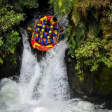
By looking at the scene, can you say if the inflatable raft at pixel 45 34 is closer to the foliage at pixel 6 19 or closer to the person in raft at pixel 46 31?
the person in raft at pixel 46 31

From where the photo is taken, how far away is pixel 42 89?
9188mm

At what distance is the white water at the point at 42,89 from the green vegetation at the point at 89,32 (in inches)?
55.0

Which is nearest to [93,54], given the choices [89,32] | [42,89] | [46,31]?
[89,32]

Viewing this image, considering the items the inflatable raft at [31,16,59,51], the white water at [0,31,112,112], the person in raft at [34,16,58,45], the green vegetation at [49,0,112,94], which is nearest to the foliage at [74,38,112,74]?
the green vegetation at [49,0,112,94]

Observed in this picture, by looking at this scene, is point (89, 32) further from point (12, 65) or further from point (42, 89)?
point (12, 65)

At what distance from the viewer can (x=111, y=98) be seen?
27.3 feet

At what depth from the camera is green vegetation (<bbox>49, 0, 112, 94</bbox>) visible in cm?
699

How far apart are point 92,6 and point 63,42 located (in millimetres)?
3034

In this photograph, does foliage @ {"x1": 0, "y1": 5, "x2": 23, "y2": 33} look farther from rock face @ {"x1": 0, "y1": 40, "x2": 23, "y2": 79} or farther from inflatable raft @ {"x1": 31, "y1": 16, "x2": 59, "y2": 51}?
inflatable raft @ {"x1": 31, "y1": 16, "x2": 59, "y2": 51}

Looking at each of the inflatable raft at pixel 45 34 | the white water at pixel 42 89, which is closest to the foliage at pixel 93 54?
the white water at pixel 42 89

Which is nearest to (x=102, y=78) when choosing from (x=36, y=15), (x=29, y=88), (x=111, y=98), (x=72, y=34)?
(x=111, y=98)

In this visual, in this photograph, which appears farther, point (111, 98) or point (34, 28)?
point (34, 28)

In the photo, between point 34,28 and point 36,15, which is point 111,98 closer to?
point 34,28

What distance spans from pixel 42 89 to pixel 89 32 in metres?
3.43
